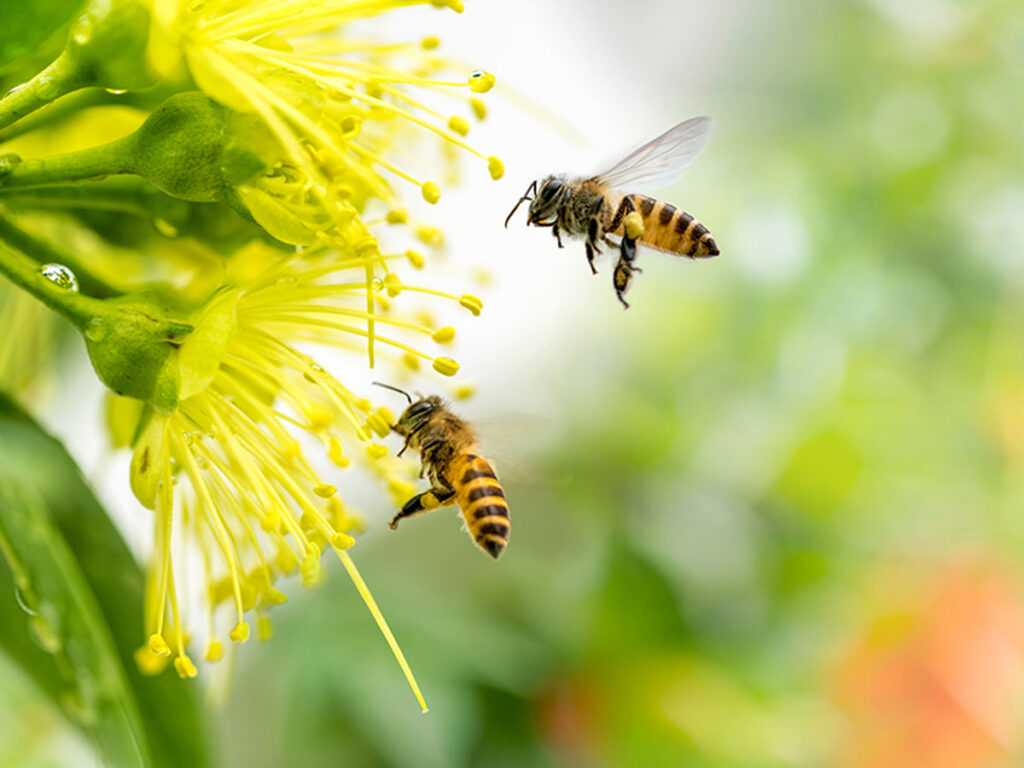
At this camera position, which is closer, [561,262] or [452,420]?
[452,420]

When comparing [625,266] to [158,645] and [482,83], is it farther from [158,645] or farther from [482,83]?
[158,645]

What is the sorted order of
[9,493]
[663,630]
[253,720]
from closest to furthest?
[9,493] < [663,630] < [253,720]

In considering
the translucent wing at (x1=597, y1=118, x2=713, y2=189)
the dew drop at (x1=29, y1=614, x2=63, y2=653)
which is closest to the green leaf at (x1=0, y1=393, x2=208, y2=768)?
the dew drop at (x1=29, y1=614, x2=63, y2=653)

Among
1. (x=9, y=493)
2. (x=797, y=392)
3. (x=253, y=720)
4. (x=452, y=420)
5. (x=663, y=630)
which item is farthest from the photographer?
(x=797, y=392)

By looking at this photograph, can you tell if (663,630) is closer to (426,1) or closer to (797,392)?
(797,392)

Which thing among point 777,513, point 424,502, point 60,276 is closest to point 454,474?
point 424,502

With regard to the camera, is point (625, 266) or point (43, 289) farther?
point (625, 266)

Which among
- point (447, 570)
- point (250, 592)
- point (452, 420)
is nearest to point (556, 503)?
point (447, 570)
